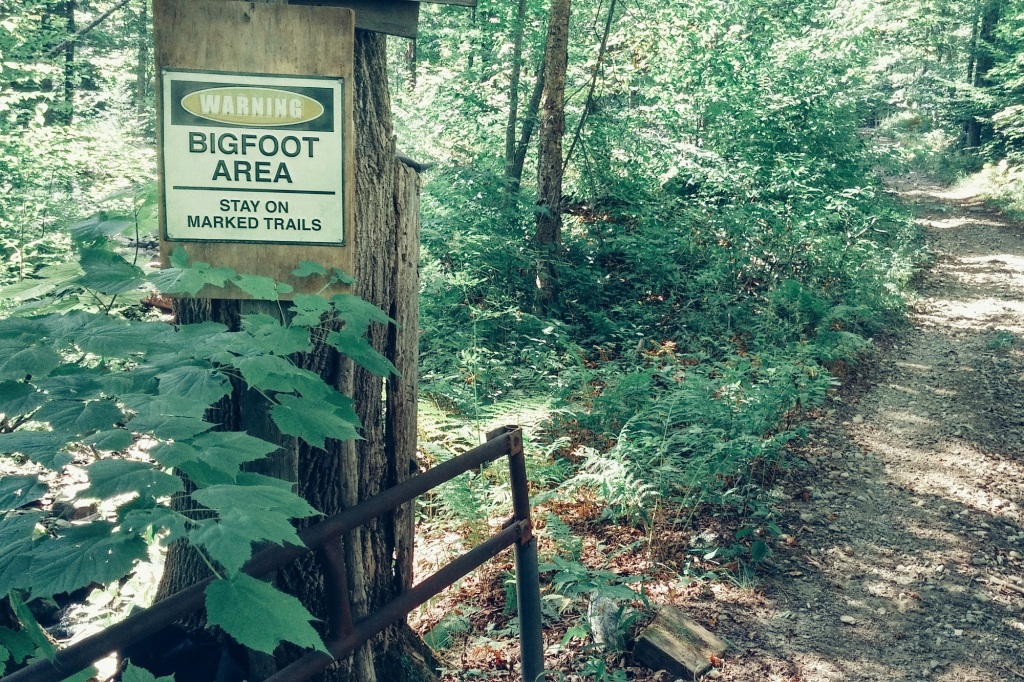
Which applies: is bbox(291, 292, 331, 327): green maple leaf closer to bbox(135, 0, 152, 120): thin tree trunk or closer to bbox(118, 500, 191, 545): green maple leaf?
bbox(118, 500, 191, 545): green maple leaf

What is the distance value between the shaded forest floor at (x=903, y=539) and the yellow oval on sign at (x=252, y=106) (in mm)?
3287

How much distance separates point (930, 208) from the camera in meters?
21.0

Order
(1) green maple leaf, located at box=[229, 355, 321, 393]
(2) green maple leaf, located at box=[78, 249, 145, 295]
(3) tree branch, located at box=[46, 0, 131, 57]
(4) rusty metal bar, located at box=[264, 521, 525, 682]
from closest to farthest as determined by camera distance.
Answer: (1) green maple leaf, located at box=[229, 355, 321, 393] → (4) rusty metal bar, located at box=[264, 521, 525, 682] → (2) green maple leaf, located at box=[78, 249, 145, 295] → (3) tree branch, located at box=[46, 0, 131, 57]

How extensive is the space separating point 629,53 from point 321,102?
11.3 m

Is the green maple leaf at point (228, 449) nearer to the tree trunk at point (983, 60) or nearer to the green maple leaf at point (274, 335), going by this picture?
the green maple leaf at point (274, 335)

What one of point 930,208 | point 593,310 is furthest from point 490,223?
point 930,208

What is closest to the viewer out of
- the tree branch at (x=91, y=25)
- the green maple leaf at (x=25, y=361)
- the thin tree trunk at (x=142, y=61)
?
the green maple leaf at (x=25, y=361)

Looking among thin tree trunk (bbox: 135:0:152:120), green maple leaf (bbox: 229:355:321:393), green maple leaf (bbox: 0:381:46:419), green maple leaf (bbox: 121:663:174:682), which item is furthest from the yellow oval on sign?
thin tree trunk (bbox: 135:0:152:120)

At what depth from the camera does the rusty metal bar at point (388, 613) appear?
1.88m

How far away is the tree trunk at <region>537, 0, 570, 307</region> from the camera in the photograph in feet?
32.9

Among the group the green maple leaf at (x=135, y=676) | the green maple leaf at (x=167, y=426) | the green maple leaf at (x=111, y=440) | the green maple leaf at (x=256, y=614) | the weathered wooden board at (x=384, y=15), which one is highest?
the weathered wooden board at (x=384, y=15)

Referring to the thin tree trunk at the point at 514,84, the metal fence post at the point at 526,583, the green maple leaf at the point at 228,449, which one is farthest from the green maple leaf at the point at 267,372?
the thin tree trunk at the point at 514,84

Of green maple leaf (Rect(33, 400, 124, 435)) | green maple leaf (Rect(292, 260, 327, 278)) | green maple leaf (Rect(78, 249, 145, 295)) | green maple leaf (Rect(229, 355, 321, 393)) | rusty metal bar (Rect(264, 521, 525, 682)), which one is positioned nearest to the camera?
green maple leaf (Rect(33, 400, 124, 435))

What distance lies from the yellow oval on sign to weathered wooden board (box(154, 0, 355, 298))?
6 cm
